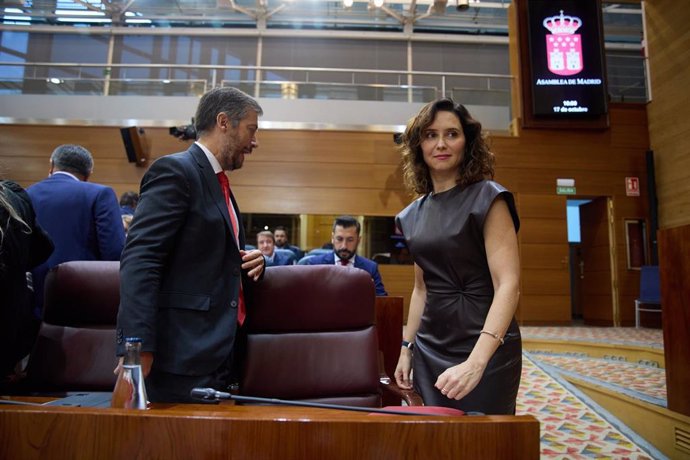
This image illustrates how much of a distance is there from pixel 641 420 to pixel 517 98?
5549 mm

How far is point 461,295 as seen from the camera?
3.93ft

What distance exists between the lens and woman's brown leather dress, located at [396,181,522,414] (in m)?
1.15

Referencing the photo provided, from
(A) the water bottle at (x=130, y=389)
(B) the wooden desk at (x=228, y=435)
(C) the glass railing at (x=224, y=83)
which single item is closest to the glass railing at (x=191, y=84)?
(C) the glass railing at (x=224, y=83)

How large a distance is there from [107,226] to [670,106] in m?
7.53

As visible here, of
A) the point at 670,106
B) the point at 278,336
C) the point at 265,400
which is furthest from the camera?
the point at 670,106

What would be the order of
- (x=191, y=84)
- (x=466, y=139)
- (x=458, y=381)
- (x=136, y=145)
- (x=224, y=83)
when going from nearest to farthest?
(x=458, y=381), (x=466, y=139), (x=136, y=145), (x=224, y=83), (x=191, y=84)

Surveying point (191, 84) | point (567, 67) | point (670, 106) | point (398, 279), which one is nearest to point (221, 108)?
point (398, 279)

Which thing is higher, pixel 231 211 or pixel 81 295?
pixel 231 211

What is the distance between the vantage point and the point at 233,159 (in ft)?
4.62

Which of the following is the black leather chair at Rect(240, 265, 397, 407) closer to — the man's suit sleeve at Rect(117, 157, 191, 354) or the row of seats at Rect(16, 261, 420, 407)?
the row of seats at Rect(16, 261, 420, 407)

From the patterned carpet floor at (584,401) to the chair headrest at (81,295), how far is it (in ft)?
6.73

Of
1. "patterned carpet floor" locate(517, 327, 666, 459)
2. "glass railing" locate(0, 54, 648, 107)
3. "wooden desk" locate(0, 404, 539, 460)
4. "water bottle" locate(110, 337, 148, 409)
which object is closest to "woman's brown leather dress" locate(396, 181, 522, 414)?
"wooden desk" locate(0, 404, 539, 460)

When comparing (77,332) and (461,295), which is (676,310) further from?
(77,332)

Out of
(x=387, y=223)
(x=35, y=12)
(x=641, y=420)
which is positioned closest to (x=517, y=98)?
(x=387, y=223)
